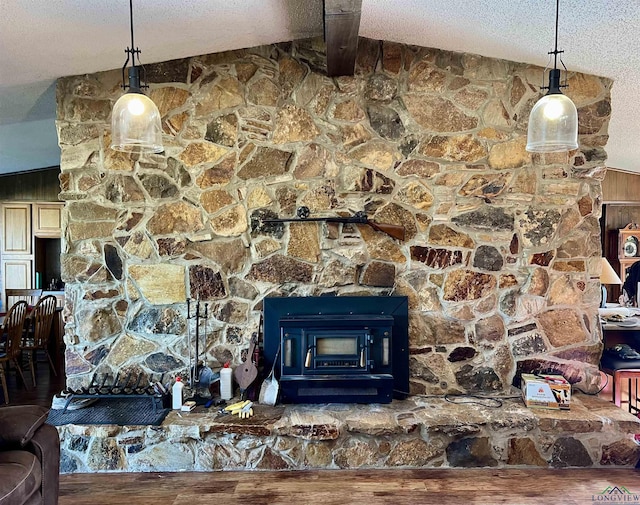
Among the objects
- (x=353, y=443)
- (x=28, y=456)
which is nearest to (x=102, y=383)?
(x=28, y=456)

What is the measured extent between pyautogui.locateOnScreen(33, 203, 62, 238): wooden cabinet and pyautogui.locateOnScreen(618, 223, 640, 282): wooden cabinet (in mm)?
7621

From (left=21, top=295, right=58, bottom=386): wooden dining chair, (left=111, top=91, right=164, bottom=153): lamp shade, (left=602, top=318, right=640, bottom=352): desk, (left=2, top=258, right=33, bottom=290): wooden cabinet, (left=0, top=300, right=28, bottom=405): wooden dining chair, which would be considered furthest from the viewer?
(left=2, top=258, right=33, bottom=290): wooden cabinet

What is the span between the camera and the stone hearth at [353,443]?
8.53ft

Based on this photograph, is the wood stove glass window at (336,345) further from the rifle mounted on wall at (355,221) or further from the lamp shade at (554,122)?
the lamp shade at (554,122)

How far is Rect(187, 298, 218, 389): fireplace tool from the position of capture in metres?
3.00

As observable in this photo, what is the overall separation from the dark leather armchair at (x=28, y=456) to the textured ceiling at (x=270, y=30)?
1876mm

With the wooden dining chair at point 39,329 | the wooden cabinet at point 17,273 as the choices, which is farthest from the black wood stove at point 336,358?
the wooden cabinet at point 17,273

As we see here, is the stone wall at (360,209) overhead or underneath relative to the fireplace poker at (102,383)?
overhead

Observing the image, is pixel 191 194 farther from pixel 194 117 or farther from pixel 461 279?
pixel 461 279

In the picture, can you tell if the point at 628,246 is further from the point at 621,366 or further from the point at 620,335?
the point at 621,366

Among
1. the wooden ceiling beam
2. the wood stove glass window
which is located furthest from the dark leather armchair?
the wooden ceiling beam

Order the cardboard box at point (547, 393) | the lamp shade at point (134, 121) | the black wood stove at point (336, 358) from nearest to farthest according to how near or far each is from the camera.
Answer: the lamp shade at point (134, 121)
the cardboard box at point (547, 393)
the black wood stove at point (336, 358)

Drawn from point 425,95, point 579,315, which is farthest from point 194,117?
point 579,315

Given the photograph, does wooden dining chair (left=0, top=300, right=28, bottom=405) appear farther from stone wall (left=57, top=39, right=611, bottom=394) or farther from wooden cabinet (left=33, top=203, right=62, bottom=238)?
wooden cabinet (left=33, top=203, right=62, bottom=238)
